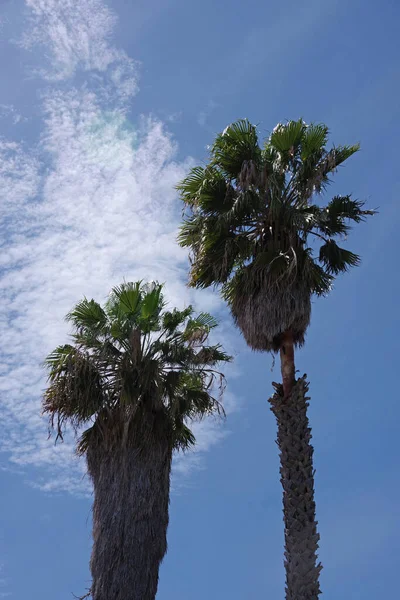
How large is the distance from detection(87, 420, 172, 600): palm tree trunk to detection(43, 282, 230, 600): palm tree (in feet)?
0.06

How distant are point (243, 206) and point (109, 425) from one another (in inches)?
216

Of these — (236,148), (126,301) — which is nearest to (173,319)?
(126,301)

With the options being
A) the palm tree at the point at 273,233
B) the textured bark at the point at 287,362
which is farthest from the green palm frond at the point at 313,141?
the textured bark at the point at 287,362

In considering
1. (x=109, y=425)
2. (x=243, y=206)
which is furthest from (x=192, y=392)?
(x=243, y=206)

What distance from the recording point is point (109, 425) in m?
16.4

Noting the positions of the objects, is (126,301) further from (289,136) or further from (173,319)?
(289,136)

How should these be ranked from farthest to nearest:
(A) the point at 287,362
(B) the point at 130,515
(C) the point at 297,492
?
(B) the point at 130,515 → (A) the point at 287,362 → (C) the point at 297,492

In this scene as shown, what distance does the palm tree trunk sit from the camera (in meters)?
14.9

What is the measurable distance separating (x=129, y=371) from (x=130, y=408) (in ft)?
2.85

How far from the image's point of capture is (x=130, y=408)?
16.0m

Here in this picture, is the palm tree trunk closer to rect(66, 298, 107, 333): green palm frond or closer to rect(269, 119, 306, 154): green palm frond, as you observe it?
rect(66, 298, 107, 333): green palm frond

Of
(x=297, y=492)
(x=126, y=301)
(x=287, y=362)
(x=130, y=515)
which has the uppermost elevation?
(x=126, y=301)

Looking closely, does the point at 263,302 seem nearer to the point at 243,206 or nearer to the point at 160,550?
the point at 243,206

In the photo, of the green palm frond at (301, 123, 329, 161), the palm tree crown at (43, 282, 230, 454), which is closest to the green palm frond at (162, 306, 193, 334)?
the palm tree crown at (43, 282, 230, 454)
